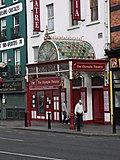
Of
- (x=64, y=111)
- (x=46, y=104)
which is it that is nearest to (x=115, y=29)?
(x=64, y=111)

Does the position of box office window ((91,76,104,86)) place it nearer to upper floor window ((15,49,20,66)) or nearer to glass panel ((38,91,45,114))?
glass panel ((38,91,45,114))

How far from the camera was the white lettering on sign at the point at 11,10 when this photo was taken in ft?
125

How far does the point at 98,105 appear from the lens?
29.9 m

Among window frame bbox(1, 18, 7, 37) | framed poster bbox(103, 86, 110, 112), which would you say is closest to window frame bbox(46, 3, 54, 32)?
window frame bbox(1, 18, 7, 37)

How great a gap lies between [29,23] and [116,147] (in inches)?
850

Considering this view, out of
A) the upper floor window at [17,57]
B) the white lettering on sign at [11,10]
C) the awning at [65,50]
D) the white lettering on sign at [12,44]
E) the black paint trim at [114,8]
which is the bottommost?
the awning at [65,50]

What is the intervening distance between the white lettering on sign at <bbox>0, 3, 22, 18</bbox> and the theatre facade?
725 cm

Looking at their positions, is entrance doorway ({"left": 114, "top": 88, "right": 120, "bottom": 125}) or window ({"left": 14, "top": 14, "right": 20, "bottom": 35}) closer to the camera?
entrance doorway ({"left": 114, "top": 88, "right": 120, "bottom": 125})

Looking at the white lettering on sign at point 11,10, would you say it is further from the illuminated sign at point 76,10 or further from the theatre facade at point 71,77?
the illuminated sign at point 76,10

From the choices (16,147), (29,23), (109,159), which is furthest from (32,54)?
(109,159)

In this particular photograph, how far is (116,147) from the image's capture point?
16.7 meters

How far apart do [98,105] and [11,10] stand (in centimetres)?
1356

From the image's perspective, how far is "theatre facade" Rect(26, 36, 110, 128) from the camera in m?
27.4

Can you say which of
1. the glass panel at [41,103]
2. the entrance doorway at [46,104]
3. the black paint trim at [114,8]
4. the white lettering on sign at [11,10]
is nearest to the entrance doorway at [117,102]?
the black paint trim at [114,8]
